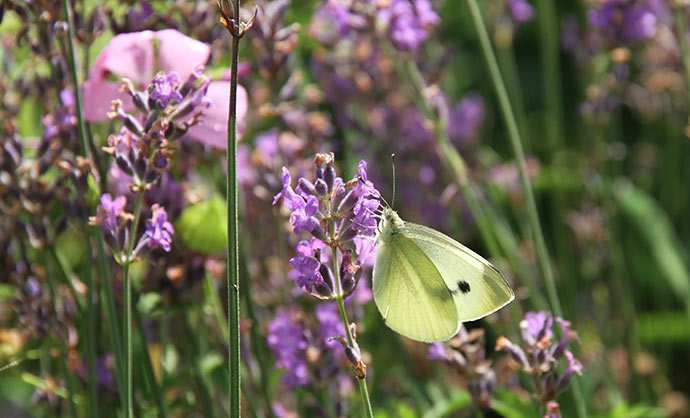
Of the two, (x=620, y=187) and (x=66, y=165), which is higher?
(x=66, y=165)

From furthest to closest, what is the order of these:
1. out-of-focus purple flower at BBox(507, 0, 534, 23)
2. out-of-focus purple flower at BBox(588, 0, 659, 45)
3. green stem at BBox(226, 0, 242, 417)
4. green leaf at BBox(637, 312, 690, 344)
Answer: out-of-focus purple flower at BBox(507, 0, 534, 23)
green leaf at BBox(637, 312, 690, 344)
out-of-focus purple flower at BBox(588, 0, 659, 45)
green stem at BBox(226, 0, 242, 417)

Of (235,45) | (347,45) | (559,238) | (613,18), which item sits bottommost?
(559,238)

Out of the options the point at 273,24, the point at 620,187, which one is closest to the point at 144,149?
the point at 273,24

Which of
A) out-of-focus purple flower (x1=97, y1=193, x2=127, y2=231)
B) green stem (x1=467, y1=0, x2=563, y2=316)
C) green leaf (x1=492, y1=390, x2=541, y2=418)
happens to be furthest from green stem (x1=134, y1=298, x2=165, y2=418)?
green stem (x1=467, y1=0, x2=563, y2=316)

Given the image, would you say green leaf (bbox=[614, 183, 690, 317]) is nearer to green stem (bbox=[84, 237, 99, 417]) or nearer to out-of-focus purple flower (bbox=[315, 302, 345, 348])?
out-of-focus purple flower (bbox=[315, 302, 345, 348])

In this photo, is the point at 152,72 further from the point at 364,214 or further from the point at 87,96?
the point at 364,214

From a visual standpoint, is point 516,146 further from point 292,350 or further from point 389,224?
point 292,350
